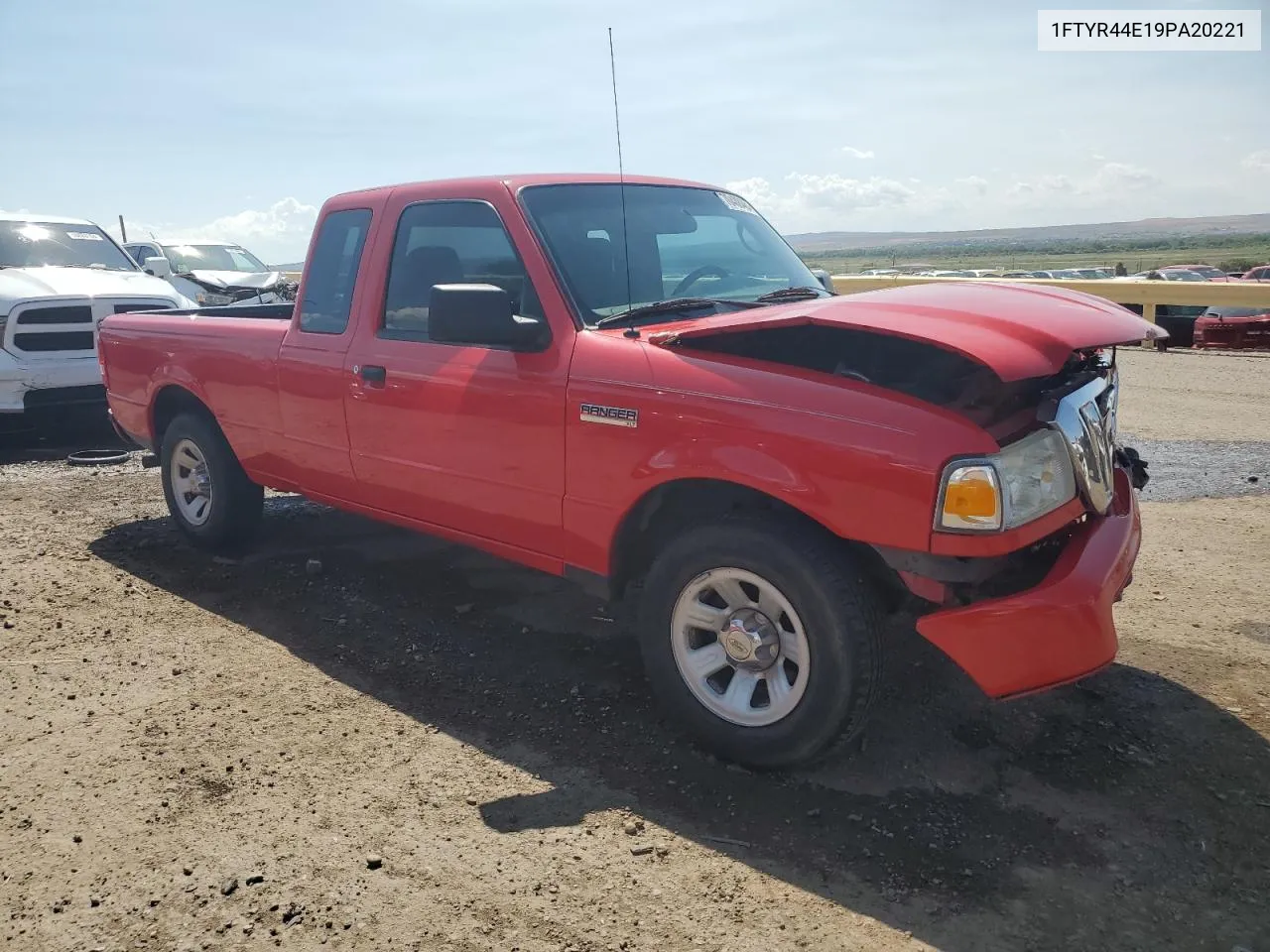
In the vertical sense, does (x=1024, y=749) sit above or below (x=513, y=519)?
below

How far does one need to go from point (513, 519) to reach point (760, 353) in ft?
4.07

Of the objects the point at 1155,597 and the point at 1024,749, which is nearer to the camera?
the point at 1024,749

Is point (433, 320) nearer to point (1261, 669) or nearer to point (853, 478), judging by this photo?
point (853, 478)

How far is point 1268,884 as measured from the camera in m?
2.75

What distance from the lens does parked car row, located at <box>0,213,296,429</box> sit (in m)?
8.44

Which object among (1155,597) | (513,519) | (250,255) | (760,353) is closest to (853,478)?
(760,353)

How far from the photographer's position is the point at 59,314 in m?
8.71

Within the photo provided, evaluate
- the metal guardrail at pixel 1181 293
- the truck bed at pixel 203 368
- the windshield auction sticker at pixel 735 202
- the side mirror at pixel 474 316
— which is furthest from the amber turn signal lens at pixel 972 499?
the metal guardrail at pixel 1181 293

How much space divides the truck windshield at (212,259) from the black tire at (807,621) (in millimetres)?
14553

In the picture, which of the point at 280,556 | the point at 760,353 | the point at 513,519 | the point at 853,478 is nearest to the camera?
the point at 853,478

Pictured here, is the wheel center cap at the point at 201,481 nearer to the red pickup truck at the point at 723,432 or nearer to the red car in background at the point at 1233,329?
the red pickup truck at the point at 723,432

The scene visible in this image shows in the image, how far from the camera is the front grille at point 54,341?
848cm

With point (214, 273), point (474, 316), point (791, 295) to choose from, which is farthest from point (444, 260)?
point (214, 273)

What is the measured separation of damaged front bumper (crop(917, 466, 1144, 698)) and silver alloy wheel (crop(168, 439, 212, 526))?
4.33 meters
